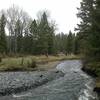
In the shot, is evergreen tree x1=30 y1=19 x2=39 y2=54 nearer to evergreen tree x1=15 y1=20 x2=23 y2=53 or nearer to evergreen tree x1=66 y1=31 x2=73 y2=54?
evergreen tree x1=15 y1=20 x2=23 y2=53

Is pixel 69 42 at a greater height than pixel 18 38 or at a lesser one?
lesser

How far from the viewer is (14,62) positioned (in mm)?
35125

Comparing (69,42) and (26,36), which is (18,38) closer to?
(26,36)

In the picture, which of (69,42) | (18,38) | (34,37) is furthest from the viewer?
(69,42)

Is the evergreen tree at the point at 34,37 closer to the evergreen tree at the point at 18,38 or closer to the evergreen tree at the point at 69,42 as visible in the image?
the evergreen tree at the point at 18,38

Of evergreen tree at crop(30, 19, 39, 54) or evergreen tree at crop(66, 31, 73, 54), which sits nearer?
evergreen tree at crop(30, 19, 39, 54)

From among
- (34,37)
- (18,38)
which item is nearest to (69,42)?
(34,37)

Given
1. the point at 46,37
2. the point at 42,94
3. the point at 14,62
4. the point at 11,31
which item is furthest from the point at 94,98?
the point at 11,31

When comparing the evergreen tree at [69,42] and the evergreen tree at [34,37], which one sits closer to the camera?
the evergreen tree at [34,37]

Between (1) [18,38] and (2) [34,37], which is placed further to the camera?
(1) [18,38]

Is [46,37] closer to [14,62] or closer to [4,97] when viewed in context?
[14,62]

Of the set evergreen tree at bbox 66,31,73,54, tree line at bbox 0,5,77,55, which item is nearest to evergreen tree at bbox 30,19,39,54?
tree line at bbox 0,5,77,55

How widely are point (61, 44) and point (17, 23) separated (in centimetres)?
3292

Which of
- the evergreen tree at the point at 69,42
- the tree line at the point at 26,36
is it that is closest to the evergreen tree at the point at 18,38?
the tree line at the point at 26,36
